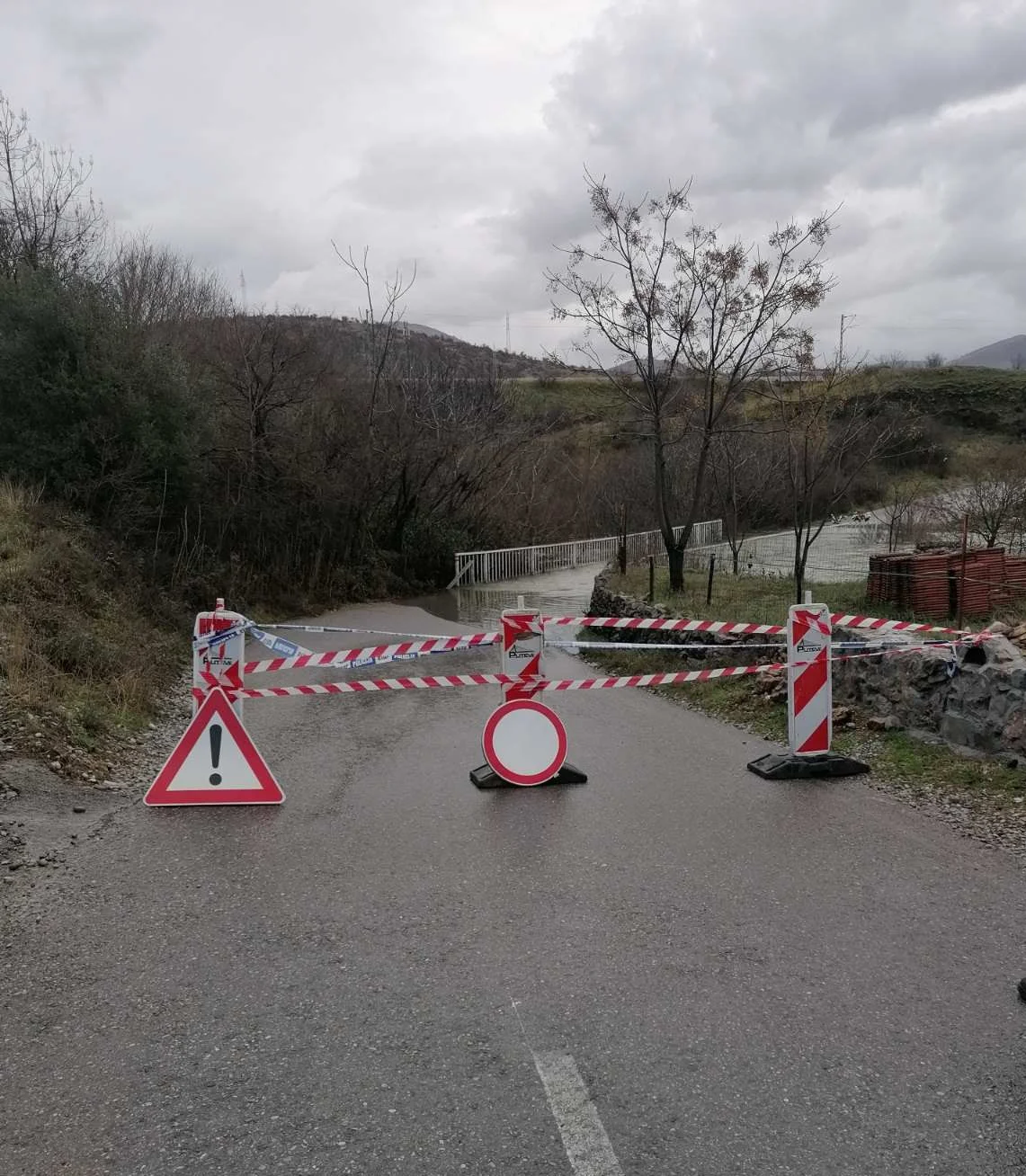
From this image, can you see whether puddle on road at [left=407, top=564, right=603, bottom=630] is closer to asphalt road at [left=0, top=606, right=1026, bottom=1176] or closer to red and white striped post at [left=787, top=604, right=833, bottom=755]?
red and white striped post at [left=787, top=604, right=833, bottom=755]

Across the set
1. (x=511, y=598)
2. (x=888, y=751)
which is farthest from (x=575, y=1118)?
(x=511, y=598)

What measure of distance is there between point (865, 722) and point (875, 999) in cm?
501

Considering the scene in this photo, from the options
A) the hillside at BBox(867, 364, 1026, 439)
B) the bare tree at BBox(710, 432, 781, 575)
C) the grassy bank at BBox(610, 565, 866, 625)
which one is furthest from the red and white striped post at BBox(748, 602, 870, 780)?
the hillside at BBox(867, 364, 1026, 439)

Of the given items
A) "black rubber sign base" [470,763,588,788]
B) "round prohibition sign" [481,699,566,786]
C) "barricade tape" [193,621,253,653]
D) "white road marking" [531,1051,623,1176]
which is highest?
"barricade tape" [193,621,253,653]

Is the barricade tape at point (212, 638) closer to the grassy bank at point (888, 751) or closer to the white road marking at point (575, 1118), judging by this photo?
the white road marking at point (575, 1118)

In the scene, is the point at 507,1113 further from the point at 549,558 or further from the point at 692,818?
the point at 549,558

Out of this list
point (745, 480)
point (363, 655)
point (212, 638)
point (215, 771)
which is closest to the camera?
point (215, 771)

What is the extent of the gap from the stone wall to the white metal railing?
64.0 feet

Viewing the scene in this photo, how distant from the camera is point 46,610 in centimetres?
1032

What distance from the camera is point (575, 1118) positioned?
9.80ft

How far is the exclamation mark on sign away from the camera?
6543mm

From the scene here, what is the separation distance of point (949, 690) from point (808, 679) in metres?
1.47

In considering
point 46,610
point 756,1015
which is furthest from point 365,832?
point 46,610

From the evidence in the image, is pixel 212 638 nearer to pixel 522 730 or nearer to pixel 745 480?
pixel 522 730
